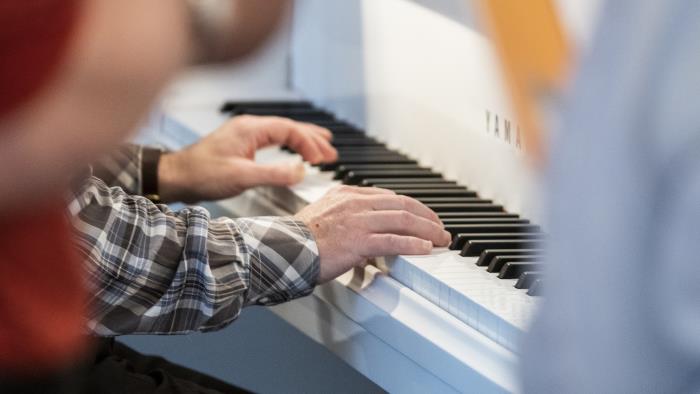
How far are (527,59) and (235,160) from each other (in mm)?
1140

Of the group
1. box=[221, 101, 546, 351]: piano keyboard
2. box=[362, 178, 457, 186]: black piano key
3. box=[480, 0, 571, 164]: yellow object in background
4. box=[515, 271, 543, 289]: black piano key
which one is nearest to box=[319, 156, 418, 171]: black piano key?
box=[221, 101, 546, 351]: piano keyboard

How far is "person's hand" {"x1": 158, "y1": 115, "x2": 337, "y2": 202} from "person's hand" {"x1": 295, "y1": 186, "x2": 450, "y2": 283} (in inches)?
11.1

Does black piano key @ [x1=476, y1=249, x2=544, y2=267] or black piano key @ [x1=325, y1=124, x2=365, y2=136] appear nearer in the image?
black piano key @ [x1=476, y1=249, x2=544, y2=267]

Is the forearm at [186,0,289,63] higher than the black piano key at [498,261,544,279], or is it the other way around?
the forearm at [186,0,289,63]

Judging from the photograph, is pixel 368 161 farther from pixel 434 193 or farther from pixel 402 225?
pixel 402 225

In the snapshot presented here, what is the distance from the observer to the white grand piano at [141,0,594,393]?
1.22m

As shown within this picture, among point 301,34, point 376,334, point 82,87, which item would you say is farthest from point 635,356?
point 301,34

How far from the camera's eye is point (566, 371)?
61 centimetres

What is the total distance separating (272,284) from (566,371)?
86cm

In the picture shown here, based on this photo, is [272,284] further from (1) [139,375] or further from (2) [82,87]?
(2) [82,87]

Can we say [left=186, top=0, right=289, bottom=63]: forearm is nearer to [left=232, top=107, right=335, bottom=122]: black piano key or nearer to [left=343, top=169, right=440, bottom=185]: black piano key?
[left=343, top=169, right=440, bottom=185]: black piano key

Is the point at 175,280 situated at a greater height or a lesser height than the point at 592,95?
lesser

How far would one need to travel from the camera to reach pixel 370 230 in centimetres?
139

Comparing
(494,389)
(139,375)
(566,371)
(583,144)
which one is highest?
(583,144)
